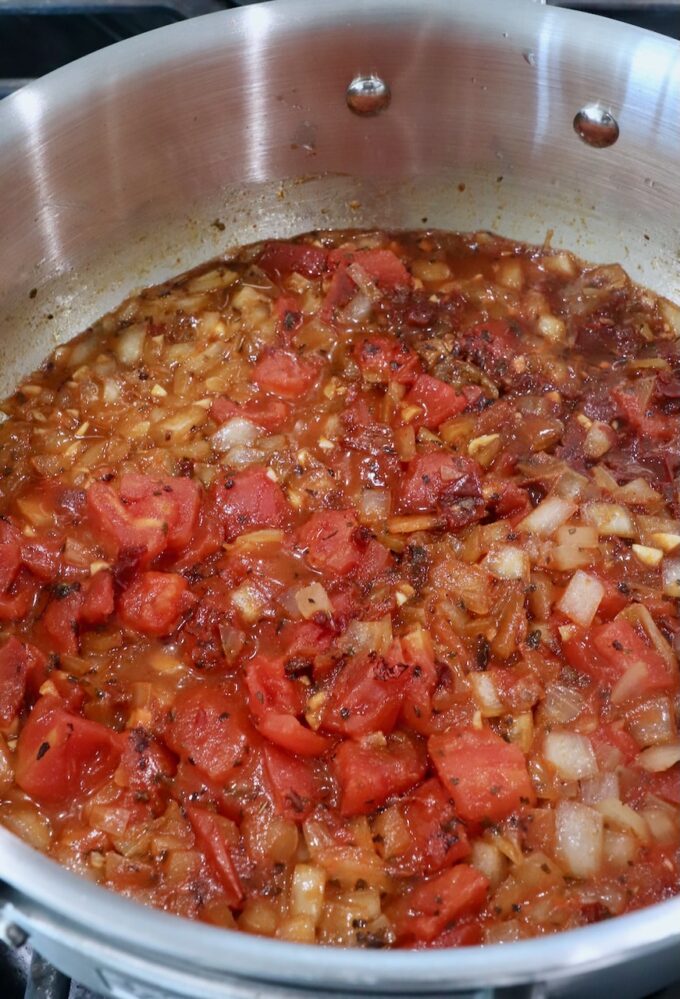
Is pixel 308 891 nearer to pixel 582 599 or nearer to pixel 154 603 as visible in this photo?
pixel 154 603

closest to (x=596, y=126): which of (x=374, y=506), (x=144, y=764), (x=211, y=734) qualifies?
(x=374, y=506)

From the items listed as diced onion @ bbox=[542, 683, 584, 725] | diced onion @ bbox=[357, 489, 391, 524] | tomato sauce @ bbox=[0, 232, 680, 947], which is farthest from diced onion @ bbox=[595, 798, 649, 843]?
diced onion @ bbox=[357, 489, 391, 524]

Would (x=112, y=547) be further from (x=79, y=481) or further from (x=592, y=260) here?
(x=592, y=260)

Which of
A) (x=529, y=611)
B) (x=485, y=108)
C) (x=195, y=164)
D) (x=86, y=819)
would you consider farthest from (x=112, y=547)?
(x=485, y=108)

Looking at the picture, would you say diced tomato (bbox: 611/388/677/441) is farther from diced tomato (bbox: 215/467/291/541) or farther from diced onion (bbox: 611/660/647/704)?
diced tomato (bbox: 215/467/291/541)

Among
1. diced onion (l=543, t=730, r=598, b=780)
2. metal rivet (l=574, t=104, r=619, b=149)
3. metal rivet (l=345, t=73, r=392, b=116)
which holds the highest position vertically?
metal rivet (l=345, t=73, r=392, b=116)

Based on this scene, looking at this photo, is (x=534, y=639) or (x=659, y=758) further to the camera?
(x=534, y=639)

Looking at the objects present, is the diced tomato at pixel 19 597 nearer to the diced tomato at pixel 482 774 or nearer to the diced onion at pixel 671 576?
the diced tomato at pixel 482 774
